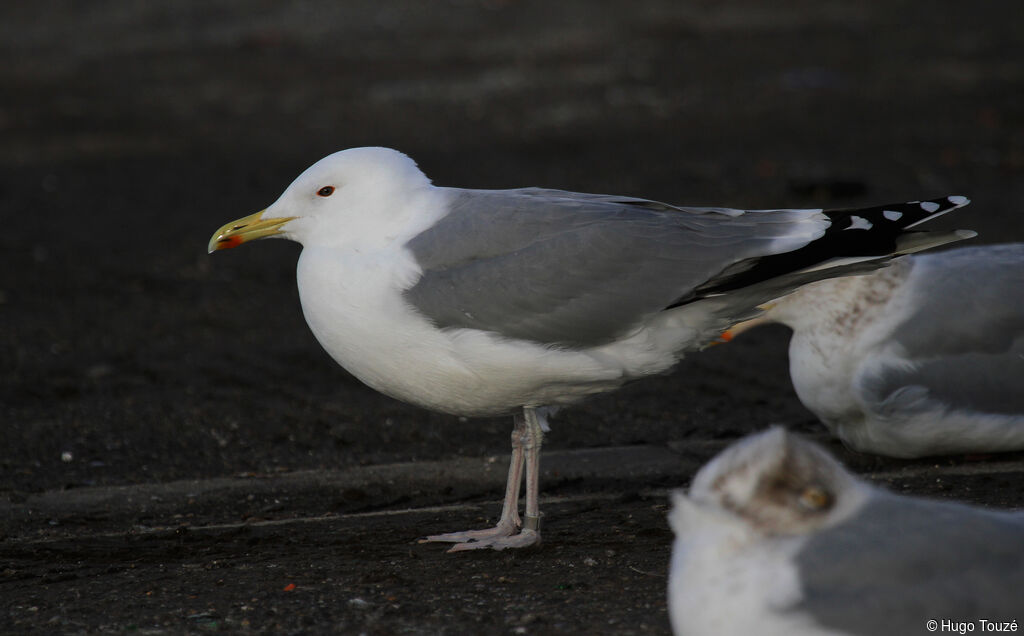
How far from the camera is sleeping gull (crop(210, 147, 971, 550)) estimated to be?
392 cm

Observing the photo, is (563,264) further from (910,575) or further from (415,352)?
(910,575)

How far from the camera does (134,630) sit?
3.41 m

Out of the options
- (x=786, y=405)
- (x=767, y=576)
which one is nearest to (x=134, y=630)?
(x=767, y=576)

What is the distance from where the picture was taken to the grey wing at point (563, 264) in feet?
12.9

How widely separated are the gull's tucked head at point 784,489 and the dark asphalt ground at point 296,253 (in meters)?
0.84

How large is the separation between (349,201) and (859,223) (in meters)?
1.75

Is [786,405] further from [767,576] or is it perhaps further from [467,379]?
[767,576]

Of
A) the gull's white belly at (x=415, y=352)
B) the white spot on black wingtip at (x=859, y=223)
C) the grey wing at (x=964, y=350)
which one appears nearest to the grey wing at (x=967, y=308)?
the grey wing at (x=964, y=350)

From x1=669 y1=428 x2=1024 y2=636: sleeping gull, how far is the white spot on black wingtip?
4.97ft

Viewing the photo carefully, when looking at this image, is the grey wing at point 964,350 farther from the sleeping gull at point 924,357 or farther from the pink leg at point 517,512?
the pink leg at point 517,512

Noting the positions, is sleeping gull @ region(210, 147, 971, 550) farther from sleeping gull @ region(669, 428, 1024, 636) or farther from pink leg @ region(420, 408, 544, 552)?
sleeping gull @ region(669, 428, 1024, 636)

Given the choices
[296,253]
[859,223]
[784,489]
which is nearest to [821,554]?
[784,489]

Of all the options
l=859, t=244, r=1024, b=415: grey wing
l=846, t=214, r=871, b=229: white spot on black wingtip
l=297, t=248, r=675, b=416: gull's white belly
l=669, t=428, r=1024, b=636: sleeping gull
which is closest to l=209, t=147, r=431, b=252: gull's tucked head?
l=297, t=248, r=675, b=416: gull's white belly

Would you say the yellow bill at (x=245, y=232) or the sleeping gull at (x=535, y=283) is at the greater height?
the yellow bill at (x=245, y=232)
